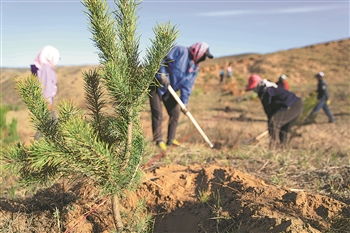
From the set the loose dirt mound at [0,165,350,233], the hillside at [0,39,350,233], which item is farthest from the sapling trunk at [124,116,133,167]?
the loose dirt mound at [0,165,350,233]

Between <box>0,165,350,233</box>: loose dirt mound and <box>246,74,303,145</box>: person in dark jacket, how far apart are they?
3.79 m

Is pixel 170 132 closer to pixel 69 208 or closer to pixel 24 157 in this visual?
pixel 69 208

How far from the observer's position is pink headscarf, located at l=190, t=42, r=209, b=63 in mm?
5652

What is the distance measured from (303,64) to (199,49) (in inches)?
1403

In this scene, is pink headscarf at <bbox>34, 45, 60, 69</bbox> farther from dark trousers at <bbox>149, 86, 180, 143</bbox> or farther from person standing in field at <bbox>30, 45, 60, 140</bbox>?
dark trousers at <bbox>149, 86, 180, 143</bbox>

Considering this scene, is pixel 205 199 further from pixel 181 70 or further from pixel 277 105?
pixel 277 105

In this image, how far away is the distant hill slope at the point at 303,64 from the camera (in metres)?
34.1

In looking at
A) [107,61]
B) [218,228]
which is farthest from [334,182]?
[107,61]

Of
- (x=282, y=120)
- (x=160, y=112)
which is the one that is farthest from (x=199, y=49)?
(x=282, y=120)

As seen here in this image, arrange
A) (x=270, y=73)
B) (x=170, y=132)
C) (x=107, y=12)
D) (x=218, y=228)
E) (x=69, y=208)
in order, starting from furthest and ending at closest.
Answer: (x=270, y=73) → (x=170, y=132) → (x=69, y=208) → (x=218, y=228) → (x=107, y=12)

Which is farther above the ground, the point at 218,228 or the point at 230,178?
the point at 230,178

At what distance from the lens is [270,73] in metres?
36.1

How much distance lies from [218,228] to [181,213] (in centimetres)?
39

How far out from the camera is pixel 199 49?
565cm
